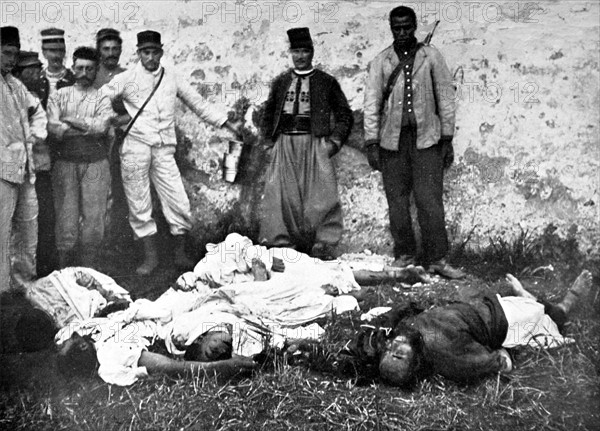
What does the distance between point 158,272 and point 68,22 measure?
5.38 ft

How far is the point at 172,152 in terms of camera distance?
5.96 metres

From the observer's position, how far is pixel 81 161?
19.4ft

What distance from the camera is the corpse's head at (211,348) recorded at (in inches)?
215

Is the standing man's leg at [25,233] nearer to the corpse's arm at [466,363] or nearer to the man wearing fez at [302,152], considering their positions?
the man wearing fez at [302,152]

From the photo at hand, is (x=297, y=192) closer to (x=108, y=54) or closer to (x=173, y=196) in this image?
(x=173, y=196)

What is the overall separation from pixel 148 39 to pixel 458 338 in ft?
8.55

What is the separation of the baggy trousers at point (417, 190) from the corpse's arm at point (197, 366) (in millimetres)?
1322

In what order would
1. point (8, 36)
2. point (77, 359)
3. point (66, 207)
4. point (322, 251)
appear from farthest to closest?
1. point (322, 251)
2. point (66, 207)
3. point (8, 36)
4. point (77, 359)

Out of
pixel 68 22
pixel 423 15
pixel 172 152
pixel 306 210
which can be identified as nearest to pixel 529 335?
pixel 306 210

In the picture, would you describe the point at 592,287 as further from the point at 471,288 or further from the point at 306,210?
the point at 306,210

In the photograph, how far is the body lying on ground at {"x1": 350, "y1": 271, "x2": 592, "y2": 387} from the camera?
545cm

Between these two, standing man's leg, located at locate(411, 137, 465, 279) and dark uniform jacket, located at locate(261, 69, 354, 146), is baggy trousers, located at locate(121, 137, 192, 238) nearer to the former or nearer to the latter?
dark uniform jacket, located at locate(261, 69, 354, 146)

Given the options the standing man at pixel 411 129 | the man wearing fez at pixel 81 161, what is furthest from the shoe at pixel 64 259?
the standing man at pixel 411 129

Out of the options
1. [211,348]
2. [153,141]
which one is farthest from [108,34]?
[211,348]
